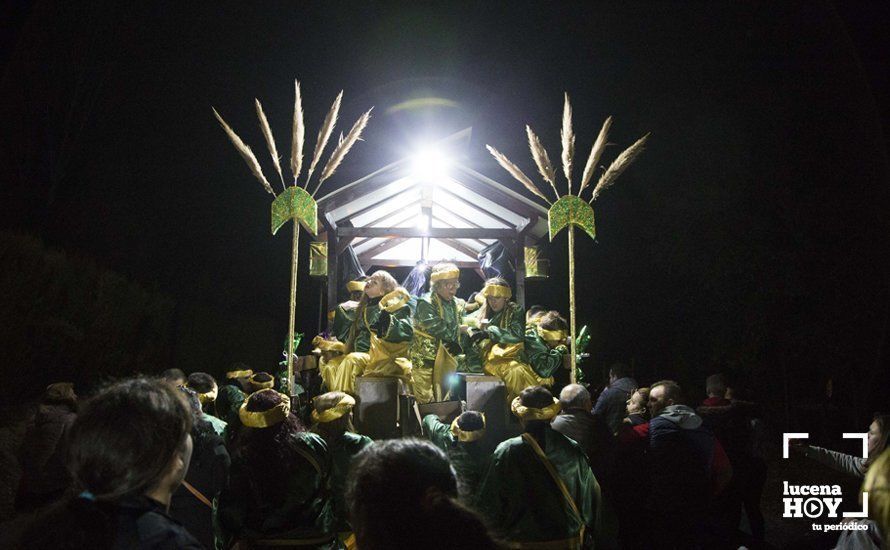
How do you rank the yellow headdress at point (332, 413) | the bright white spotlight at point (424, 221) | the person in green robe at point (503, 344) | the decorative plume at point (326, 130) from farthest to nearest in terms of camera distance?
the bright white spotlight at point (424, 221)
the person in green robe at point (503, 344)
the decorative plume at point (326, 130)
the yellow headdress at point (332, 413)

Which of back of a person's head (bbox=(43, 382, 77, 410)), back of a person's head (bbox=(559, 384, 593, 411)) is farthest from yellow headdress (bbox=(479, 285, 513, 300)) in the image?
back of a person's head (bbox=(43, 382, 77, 410))

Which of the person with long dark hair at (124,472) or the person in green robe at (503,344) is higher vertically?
the person in green robe at (503,344)

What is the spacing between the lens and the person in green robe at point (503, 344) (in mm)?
7246

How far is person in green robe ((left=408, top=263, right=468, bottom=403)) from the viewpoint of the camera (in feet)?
25.3

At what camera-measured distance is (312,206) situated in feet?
23.0

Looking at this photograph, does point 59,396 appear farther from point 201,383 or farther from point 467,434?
point 467,434

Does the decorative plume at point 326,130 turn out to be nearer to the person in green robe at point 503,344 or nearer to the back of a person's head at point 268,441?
the person in green robe at point 503,344

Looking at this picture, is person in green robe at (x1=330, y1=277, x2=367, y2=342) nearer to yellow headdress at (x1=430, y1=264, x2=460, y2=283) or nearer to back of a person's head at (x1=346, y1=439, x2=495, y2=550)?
yellow headdress at (x1=430, y1=264, x2=460, y2=283)

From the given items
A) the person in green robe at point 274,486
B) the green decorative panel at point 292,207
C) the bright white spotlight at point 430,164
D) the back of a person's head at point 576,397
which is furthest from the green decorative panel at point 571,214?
the person in green robe at point 274,486

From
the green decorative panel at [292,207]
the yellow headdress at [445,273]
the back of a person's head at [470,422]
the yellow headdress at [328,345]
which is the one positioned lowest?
the back of a person's head at [470,422]

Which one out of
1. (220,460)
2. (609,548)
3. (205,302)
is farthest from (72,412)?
(205,302)

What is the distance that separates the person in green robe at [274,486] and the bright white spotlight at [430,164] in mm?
4995

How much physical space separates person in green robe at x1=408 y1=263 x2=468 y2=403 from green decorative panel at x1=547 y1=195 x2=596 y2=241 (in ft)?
4.81

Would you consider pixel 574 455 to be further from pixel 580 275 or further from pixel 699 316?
pixel 580 275
